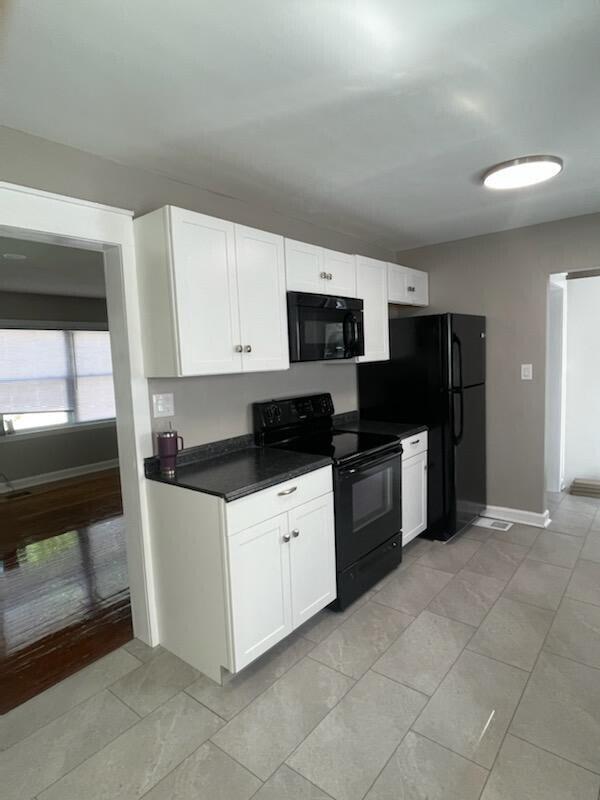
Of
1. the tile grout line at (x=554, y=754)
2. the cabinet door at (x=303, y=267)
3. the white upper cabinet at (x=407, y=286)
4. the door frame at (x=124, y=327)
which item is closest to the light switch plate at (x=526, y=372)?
the white upper cabinet at (x=407, y=286)

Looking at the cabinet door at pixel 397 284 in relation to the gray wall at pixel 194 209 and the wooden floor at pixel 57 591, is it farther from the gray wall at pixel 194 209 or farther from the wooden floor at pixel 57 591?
the wooden floor at pixel 57 591

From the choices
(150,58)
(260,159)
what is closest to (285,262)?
(260,159)

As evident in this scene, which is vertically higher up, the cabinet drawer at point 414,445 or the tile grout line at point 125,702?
the cabinet drawer at point 414,445

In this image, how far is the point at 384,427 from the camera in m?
3.28

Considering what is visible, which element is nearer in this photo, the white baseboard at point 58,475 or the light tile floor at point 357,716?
the light tile floor at point 357,716

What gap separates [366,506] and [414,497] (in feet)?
2.31

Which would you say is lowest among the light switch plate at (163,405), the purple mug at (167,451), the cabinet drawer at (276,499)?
the cabinet drawer at (276,499)

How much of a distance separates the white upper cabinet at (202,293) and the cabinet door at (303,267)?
0.49 ft

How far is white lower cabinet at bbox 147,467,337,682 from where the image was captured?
1931 millimetres

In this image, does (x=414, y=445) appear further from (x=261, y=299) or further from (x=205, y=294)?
(x=205, y=294)

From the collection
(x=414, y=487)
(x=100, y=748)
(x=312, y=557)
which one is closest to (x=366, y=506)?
(x=312, y=557)

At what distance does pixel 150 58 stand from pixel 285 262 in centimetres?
124

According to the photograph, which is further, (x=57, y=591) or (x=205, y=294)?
(x=57, y=591)

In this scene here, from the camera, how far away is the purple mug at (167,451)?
2199 millimetres
